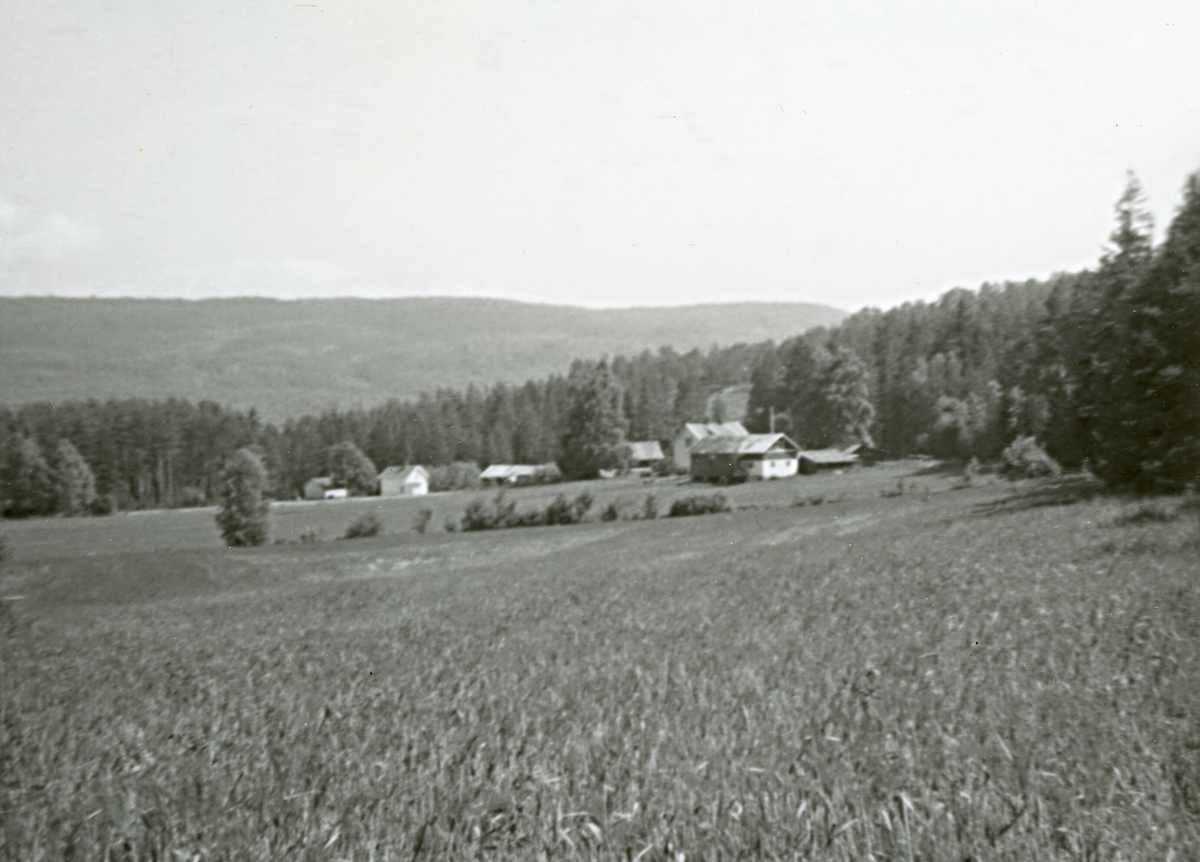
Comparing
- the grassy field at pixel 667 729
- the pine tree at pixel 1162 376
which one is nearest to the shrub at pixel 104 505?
the grassy field at pixel 667 729

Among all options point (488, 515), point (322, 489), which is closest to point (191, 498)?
point (322, 489)

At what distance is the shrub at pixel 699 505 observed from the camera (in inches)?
2193

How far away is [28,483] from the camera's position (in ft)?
63.8

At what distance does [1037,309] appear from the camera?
121 feet

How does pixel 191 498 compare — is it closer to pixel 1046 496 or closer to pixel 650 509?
pixel 650 509

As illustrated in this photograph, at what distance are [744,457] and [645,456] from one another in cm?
1042

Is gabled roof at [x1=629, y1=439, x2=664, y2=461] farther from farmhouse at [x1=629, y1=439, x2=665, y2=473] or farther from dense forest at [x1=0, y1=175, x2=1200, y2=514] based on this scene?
dense forest at [x1=0, y1=175, x2=1200, y2=514]

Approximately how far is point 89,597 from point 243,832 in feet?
105

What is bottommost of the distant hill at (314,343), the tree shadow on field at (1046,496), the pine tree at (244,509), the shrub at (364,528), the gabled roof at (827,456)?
the shrub at (364,528)

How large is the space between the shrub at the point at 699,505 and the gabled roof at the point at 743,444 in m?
5.80

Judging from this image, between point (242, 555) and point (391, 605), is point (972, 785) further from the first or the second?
point (242, 555)

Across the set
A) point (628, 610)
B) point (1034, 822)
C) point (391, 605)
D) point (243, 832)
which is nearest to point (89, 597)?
point (391, 605)

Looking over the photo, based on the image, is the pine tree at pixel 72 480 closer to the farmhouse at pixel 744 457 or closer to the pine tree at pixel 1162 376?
the pine tree at pixel 1162 376

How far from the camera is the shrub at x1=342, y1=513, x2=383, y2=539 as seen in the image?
53.2 meters
